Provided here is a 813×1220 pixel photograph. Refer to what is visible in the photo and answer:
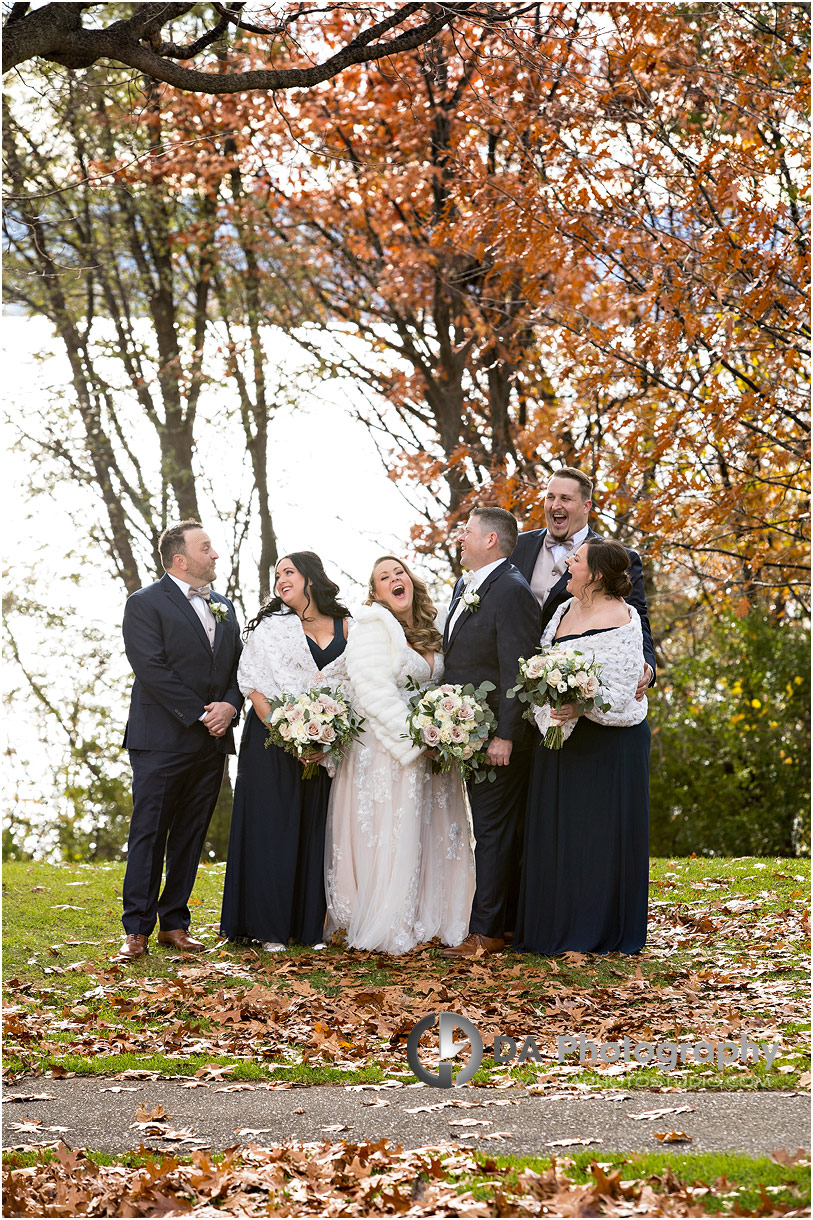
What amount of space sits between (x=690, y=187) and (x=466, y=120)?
3.71 metres

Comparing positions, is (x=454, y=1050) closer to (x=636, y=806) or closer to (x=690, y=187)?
(x=636, y=806)

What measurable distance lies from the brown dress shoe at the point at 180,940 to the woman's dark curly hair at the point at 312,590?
6.26 ft

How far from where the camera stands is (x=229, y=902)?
7.52 m

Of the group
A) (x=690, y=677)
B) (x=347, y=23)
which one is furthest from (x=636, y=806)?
(x=347, y=23)

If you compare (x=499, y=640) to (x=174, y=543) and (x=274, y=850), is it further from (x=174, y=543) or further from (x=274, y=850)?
(x=174, y=543)

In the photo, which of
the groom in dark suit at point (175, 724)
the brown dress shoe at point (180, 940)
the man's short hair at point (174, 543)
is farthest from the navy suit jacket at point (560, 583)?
the brown dress shoe at point (180, 940)

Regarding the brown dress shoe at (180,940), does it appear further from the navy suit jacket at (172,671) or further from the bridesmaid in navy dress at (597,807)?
the bridesmaid in navy dress at (597,807)

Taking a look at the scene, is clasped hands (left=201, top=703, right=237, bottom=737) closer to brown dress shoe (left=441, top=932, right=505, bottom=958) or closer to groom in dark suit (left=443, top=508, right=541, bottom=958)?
groom in dark suit (left=443, top=508, right=541, bottom=958)

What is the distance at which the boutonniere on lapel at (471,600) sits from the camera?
7195mm

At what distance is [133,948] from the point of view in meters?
7.19

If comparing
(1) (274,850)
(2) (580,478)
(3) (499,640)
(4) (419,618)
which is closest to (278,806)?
(1) (274,850)

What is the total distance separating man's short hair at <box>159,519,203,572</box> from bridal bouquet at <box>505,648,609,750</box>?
7.63 ft

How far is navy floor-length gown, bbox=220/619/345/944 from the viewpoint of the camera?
7.37 meters

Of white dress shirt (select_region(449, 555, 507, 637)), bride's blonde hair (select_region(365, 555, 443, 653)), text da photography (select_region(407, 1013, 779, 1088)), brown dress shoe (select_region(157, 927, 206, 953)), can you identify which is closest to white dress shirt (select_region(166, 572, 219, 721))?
bride's blonde hair (select_region(365, 555, 443, 653))
